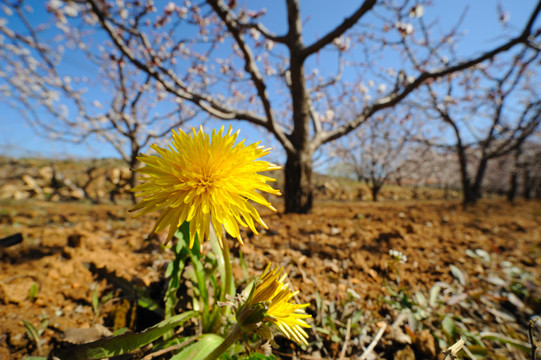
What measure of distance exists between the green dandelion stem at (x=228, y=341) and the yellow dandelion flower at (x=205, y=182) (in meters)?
0.31

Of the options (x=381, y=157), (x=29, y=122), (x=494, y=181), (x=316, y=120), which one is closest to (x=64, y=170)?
(x=29, y=122)

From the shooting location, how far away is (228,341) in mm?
792

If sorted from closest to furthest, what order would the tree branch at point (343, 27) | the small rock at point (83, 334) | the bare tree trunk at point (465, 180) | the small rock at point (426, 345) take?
1. the small rock at point (83, 334)
2. the small rock at point (426, 345)
3. the tree branch at point (343, 27)
4. the bare tree trunk at point (465, 180)

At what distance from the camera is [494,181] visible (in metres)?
27.8

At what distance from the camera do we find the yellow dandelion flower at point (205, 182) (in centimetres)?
84

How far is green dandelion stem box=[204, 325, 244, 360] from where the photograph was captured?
0.79m

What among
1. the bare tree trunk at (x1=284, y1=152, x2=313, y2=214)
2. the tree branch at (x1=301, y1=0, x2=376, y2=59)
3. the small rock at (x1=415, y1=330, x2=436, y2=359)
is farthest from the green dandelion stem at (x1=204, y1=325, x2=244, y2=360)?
the tree branch at (x1=301, y1=0, x2=376, y2=59)

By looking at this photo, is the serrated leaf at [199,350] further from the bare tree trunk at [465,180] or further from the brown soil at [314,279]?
the bare tree trunk at [465,180]

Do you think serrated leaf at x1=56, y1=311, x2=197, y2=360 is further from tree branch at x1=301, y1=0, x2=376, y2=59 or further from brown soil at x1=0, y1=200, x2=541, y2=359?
tree branch at x1=301, y1=0, x2=376, y2=59

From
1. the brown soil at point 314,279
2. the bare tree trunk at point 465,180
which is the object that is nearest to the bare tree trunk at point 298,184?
the brown soil at point 314,279

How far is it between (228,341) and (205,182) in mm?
574

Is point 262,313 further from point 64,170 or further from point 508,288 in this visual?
point 64,170

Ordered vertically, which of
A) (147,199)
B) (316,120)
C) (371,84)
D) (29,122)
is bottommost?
(147,199)

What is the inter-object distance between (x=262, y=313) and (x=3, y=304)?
1555 mm
